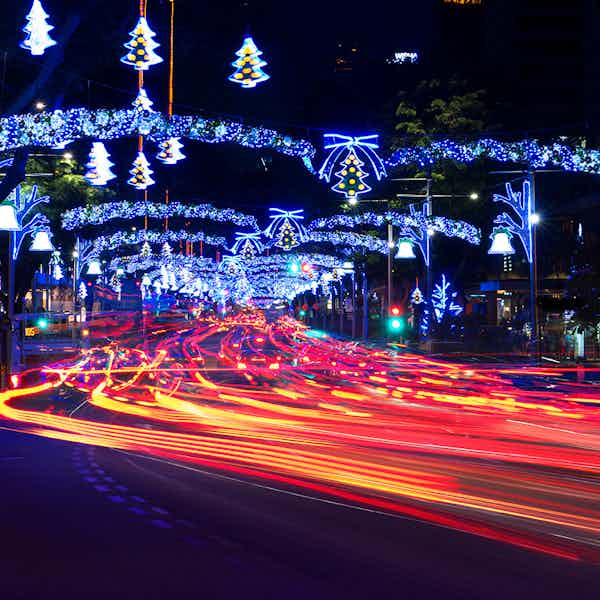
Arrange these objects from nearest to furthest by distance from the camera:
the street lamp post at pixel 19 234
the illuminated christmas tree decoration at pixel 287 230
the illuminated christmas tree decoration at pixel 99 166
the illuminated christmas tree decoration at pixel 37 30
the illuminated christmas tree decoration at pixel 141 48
Answer: the illuminated christmas tree decoration at pixel 37 30, the illuminated christmas tree decoration at pixel 141 48, the illuminated christmas tree decoration at pixel 99 166, the street lamp post at pixel 19 234, the illuminated christmas tree decoration at pixel 287 230

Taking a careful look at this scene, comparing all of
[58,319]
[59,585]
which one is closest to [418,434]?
[59,585]

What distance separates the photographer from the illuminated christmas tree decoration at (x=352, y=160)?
24.1 m

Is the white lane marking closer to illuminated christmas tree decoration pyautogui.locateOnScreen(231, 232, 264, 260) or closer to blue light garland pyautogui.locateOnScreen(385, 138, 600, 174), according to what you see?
blue light garland pyautogui.locateOnScreen(385, 138, 600, 174)

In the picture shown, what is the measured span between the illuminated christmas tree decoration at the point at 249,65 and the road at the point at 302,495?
631cm

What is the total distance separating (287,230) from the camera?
52594 mm

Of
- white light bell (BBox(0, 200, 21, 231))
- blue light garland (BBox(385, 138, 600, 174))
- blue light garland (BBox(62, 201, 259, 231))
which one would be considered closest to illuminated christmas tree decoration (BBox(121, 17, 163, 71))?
blue light garland (BBox(385, 138, 600, 174))

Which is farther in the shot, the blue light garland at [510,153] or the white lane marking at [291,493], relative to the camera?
the blue light garland at [510,153]

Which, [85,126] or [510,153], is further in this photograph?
[510,153]

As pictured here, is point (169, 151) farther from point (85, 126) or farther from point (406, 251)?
point (406, 251)

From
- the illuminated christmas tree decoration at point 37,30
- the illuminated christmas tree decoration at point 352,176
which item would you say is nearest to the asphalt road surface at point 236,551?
the illuminated christmas tree decoration at point 37,30

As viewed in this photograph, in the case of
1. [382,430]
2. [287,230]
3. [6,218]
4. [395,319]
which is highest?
[287,230]

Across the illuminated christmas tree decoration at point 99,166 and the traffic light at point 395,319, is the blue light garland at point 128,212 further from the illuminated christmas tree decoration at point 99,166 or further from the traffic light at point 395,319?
the illuminated christmas tree decoration at point 99,166

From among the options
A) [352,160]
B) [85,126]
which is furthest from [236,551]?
[352,160]

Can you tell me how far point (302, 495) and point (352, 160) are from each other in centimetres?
1349
